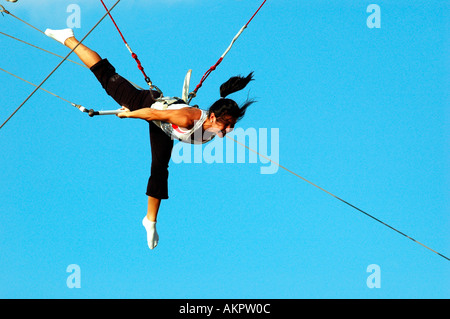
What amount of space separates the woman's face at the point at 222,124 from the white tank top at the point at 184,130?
9cm

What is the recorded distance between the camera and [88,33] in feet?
20.6

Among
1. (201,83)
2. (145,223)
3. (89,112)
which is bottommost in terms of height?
(145,223)

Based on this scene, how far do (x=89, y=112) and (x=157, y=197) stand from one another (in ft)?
4.80

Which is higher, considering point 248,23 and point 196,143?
point 248,23

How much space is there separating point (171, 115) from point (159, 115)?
140 millimetres

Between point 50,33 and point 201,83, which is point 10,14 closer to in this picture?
point 50,33

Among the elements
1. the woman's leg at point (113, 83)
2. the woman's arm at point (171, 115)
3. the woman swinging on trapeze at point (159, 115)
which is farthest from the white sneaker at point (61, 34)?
the woman's arm at point (171, 115)

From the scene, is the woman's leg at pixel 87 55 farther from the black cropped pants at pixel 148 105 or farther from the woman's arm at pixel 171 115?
the woman's arm at pixel 171 115

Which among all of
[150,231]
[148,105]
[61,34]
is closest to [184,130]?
[148,105]

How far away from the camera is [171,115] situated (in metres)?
6.07

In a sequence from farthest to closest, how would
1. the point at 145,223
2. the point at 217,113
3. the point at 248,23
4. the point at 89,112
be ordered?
the point at 145,223
the point at 248,23
the point at 217,113
the point at 89,112

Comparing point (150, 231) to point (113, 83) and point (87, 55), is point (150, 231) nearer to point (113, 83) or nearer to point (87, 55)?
point (113, 83)

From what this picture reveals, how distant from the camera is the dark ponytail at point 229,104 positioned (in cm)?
632

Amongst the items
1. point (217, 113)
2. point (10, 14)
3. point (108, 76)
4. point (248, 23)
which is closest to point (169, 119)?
point (217, 113)
